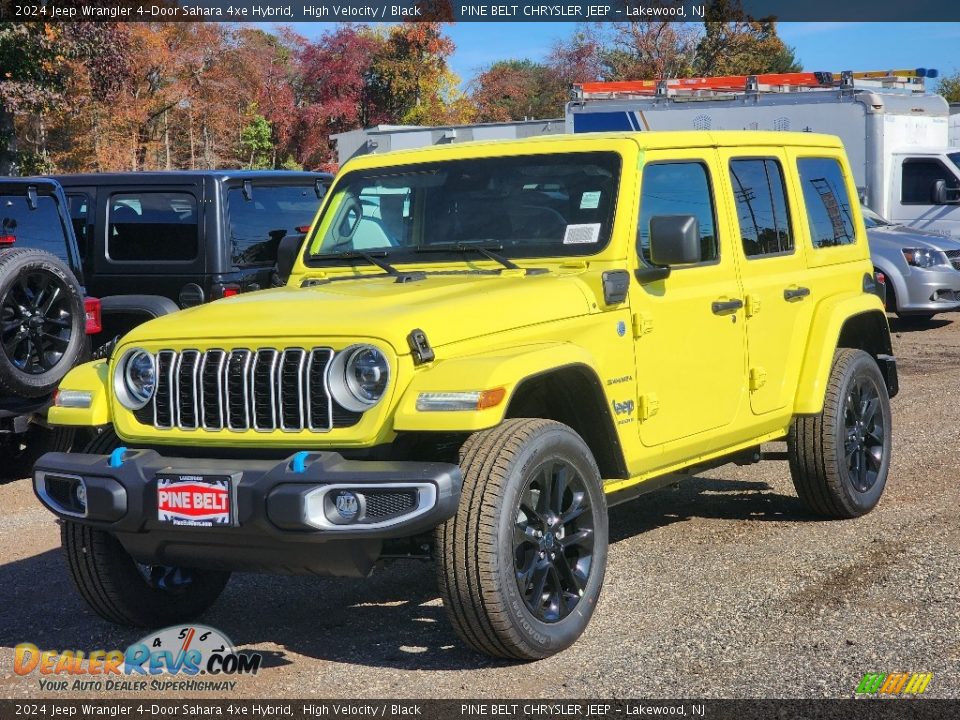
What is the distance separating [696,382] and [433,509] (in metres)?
1.87

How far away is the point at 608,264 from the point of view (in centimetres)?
531

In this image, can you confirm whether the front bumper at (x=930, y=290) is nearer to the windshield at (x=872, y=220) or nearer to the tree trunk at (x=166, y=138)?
the windshield at (x=872, y=220)

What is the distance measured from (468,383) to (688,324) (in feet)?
5.30

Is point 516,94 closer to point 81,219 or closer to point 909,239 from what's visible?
point 909,239

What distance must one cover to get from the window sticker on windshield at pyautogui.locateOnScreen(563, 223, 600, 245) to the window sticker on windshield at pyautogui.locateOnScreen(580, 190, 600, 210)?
9 centimetres

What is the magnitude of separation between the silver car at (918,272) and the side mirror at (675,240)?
34.6 feet

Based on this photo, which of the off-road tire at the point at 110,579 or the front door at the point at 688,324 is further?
the front door at the point at 688,324

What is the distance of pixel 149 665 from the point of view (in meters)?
4.84

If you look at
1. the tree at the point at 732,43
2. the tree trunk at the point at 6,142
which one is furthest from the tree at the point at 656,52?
the tree trunk at the point at 6,142

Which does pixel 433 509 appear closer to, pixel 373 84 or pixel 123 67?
pixel 123 67

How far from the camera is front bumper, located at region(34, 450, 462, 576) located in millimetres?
4180

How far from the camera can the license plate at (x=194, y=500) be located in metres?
4.32

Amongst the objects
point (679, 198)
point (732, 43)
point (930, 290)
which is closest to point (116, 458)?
point (679, 198)

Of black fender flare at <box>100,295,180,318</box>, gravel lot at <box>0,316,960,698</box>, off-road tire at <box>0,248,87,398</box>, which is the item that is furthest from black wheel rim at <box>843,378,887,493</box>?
black fender flare at <box>100,295,180,318</box>
